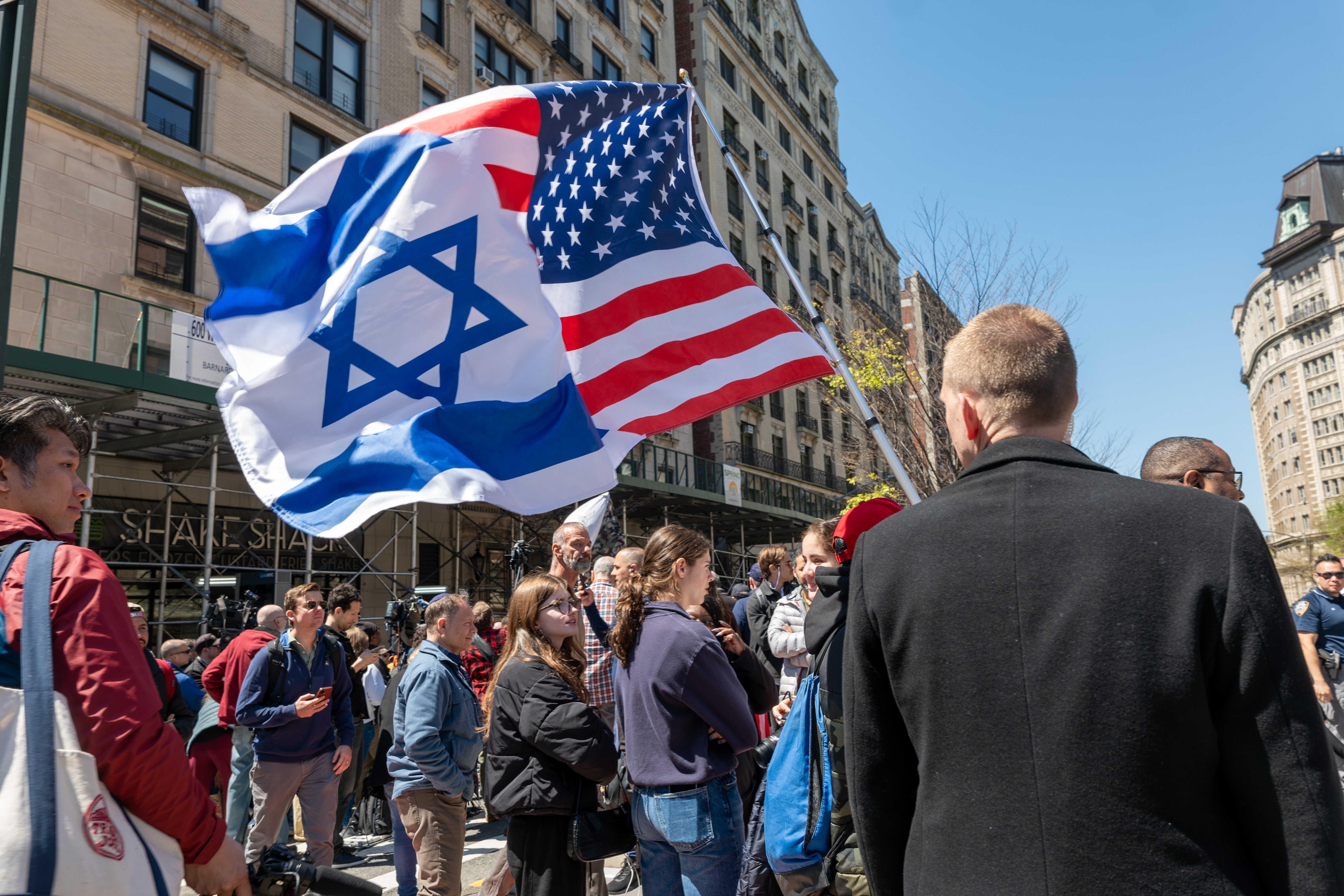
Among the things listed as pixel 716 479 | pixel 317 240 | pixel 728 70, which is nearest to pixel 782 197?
pixel 728 70

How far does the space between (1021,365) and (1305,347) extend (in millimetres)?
124729

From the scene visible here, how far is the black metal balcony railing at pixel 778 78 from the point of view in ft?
118

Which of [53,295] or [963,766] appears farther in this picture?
[53,295]

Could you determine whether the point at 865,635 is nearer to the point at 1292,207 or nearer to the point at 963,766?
the point at 963,766

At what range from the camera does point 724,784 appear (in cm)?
346

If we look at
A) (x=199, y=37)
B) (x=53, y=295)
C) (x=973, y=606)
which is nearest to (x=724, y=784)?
(x=973, y=606)

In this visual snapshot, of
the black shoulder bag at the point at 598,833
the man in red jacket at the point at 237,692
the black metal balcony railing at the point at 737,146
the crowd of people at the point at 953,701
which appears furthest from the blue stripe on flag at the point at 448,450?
the black metal balcony railing at the point at 737,146

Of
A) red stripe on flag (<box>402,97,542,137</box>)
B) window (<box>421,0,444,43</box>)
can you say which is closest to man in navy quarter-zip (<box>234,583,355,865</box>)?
red stripe on flag (<box>402,97,542,137</box>)

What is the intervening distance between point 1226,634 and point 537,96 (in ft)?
16.4

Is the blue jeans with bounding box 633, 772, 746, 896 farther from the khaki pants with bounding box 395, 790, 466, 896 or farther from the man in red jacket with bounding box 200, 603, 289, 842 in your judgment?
the man in red jacket with bounding box 200, 603, 289, 842

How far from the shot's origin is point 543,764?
379 cm

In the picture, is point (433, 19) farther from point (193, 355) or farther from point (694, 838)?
point (694, 838)

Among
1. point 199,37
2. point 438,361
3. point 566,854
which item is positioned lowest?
point 566,854

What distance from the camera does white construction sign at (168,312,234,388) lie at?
12.2m
